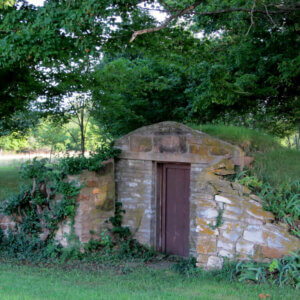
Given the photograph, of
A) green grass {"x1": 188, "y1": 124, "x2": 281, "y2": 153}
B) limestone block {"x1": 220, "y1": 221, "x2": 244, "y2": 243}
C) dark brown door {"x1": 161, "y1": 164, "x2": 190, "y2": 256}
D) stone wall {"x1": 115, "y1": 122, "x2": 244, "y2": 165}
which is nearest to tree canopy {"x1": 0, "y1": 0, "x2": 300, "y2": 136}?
green grass {"x1": 188, "y1": 124, "x2": 281, "y2": 153}

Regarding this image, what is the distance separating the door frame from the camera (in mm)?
8656

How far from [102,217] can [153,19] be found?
4895 mm

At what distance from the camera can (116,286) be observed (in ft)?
19.4

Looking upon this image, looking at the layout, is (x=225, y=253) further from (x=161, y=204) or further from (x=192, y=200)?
(x=161, y=204)

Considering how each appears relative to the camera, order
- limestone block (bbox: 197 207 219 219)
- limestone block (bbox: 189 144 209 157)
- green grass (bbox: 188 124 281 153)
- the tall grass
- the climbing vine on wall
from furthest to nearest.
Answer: green grass (bbox: 188 124 281 153) < the climbing vine on wall < limestone block (bbox: 189 144 209 157) < the tall grass < limestone block (bbox: 197 207 219 219)

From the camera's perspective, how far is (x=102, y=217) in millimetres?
8617

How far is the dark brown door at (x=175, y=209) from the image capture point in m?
8.46

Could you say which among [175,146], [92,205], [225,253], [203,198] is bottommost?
[225,253]

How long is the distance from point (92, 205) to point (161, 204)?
1644 millimetres

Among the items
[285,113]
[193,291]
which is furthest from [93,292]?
[285,113]

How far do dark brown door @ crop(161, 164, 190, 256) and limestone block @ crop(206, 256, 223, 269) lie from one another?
2.08 m

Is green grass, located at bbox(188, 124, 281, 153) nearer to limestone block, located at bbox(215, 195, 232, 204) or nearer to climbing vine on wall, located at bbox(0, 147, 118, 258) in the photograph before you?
limestone block, located at bbox(215, 195, 232, 204)

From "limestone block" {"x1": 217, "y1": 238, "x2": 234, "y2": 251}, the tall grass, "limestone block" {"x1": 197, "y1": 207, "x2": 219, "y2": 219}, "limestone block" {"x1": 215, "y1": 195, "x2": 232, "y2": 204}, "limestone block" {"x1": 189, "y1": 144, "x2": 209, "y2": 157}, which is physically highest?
"limestone block" {"x1": 189, "y1": 144, "x2": 209, "y2": 157}

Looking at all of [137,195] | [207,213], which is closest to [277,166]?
[207,213]
